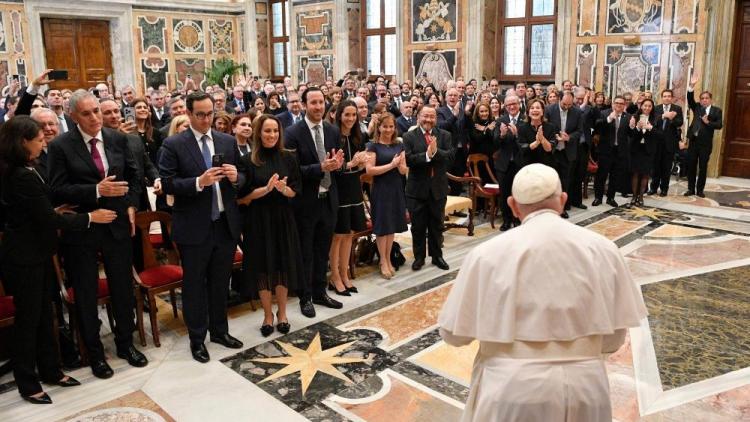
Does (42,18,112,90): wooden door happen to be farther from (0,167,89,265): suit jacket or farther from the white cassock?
the white cassock

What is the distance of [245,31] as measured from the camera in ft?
58.0

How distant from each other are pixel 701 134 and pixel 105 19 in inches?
532

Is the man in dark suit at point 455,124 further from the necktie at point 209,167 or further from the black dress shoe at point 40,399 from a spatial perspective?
the black dress shoe at point 40,399

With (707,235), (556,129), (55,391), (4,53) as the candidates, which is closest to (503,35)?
(556,129)

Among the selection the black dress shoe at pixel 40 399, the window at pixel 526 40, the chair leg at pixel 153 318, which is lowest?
the black dress shoe at pixel 40 399

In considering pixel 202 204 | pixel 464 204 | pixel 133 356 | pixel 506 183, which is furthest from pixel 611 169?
pixel 133 356

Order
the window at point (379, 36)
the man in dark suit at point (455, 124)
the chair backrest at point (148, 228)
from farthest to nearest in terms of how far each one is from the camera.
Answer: the window at point (379, 36), the man in dark suit at point (455, 124), the chair backrest at point (148, 228)

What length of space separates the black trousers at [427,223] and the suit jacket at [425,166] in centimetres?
8

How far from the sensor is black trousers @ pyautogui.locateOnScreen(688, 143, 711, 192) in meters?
9.20

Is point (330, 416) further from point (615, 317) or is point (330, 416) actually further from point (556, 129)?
point (556, 129)

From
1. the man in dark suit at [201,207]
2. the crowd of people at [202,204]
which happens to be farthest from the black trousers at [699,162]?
the man in dark suit at [201,207]

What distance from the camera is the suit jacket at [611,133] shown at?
880 cm

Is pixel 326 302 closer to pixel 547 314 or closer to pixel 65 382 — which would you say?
pixel 65 382

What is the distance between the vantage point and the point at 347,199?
5281 mm
